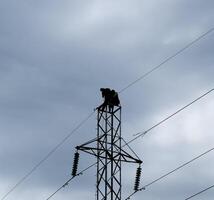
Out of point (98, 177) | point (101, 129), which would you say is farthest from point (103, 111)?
point (98, 177)

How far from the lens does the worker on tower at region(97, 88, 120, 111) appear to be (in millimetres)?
43344

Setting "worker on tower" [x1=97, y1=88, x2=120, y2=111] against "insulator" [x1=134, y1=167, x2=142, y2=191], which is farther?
"worker on tower" [x1=97, y1=88, x2=120, y2=111]

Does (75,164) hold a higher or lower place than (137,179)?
higher

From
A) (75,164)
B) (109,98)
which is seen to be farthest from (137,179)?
(109,98)

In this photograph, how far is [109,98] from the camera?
43.5 meters

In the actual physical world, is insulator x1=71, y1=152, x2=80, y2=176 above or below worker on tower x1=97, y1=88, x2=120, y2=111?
below

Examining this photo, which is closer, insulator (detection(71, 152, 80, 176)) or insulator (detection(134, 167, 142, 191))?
insulator (detection(134, 167, 142, 191))

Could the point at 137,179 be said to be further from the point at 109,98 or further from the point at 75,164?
the point at 109,98

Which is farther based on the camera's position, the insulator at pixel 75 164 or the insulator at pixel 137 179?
the insulator at pixel 75 164

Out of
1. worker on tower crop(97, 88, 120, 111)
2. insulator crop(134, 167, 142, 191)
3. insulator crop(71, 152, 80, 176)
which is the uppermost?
worker on tower crop(97, 88, 120, 111)

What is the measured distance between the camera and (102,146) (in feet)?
136

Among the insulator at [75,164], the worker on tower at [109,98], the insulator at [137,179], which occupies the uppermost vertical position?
the worker on tower at [109,98]

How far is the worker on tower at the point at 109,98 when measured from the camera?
4334cm

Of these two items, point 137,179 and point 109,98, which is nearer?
point 137,179
